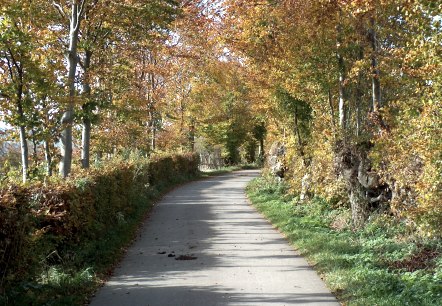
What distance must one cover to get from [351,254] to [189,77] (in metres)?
29.8

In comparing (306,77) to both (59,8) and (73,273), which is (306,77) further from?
(73,273)

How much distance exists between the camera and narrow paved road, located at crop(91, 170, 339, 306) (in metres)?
6.98

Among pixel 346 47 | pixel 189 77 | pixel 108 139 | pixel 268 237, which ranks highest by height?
pixel 189 77

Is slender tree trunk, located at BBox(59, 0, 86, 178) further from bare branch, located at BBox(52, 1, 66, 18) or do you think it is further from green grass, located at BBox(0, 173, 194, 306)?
green grass, located at BBox(0, 173, 194, 306)

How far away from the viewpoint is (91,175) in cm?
1136

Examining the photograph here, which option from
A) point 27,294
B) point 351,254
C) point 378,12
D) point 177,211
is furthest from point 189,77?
point 27,294

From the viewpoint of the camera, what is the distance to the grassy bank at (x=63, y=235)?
6.18 m

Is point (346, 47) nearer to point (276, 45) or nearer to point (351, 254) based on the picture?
point (276, 45)

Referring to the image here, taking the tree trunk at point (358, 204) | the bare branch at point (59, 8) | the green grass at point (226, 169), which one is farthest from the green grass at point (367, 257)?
the green grass at point (226, 169)

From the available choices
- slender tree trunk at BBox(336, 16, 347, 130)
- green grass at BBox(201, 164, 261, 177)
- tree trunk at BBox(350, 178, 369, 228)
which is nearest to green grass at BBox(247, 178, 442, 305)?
tree trunk at BBox(350, 178, 369, 228)

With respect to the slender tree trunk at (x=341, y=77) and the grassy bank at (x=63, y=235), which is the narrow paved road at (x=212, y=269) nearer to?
the grassy bank at (x=63, y=235)

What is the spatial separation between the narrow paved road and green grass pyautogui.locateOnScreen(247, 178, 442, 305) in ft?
1.08

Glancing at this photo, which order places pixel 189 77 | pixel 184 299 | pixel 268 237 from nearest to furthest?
1. pixel 184 299
2. pixel 268 237
3. pixel 189 77

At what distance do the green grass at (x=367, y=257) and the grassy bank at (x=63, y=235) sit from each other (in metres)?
4.05
